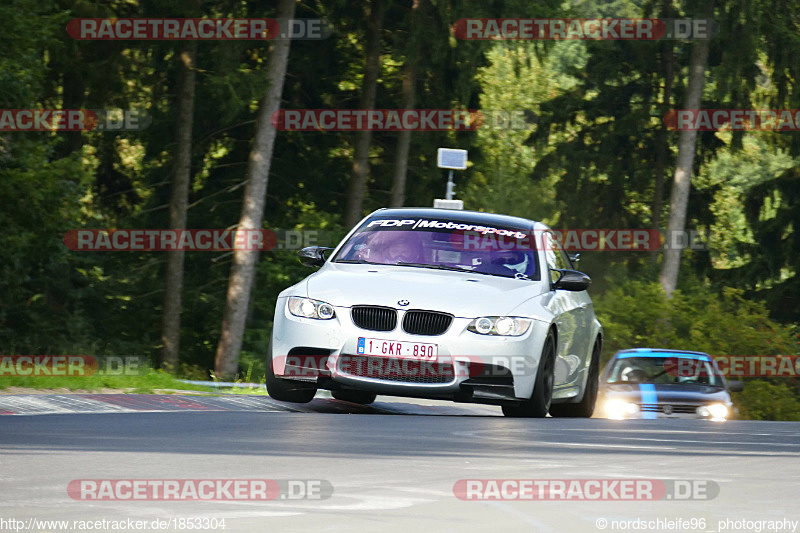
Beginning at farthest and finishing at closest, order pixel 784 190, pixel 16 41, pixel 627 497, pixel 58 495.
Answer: pixel 784 190, pixel 16 41, pixel 627 497, pixel 58 495

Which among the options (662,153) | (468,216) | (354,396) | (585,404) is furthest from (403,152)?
(354,396)

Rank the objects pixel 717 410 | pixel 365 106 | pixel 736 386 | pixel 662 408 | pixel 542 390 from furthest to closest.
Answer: pixel 365 106 → pixel 736 386 → pixel 717 410 → pixel 662 408 → pixel 542 390

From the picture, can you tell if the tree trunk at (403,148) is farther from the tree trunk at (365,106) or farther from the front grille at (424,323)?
the front grille at (424,323)

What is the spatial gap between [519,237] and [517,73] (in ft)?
73.3

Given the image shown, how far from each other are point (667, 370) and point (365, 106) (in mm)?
18908

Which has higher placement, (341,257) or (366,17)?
(366,17)

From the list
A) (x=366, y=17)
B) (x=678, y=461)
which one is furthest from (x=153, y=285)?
(x=678, y=461)

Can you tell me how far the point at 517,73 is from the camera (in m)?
35.9

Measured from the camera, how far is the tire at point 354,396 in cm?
1395

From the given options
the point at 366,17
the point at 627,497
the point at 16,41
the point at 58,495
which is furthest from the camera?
the point at 366,17

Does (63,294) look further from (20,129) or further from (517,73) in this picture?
(517,73)

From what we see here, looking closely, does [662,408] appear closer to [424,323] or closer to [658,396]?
[658,396]

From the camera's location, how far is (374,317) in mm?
12227

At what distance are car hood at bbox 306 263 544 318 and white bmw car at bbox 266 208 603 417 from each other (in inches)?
0.4
